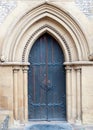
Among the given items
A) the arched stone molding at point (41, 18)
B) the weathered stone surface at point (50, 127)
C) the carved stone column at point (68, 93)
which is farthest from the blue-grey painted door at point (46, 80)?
the arched stone molding at point (41, 18)

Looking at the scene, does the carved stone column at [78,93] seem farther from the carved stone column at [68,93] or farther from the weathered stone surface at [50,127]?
the weathered stone surface at [50,127]

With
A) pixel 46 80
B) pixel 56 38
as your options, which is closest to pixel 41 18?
pixel 56 38

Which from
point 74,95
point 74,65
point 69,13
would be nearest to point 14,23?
point 69,13

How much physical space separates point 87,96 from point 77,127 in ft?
2.45

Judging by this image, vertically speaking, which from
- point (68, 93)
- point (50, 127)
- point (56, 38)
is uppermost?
point (56, 38)

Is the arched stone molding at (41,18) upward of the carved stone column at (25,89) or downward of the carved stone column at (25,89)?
upward

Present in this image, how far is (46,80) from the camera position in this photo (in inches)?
252

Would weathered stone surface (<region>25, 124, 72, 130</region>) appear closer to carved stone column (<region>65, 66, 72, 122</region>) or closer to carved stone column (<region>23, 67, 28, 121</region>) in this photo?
carved stone column (<region>65, 66, 72, 122</region>)

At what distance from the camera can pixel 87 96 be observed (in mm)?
6043

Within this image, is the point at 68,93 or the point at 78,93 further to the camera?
the point at 68,93

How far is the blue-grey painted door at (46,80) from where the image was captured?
6.40 meters

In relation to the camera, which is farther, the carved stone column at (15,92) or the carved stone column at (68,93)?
the carved stone column at (68,93)

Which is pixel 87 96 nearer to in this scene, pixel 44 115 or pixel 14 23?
pixel 44 115

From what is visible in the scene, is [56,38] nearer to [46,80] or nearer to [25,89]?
[46,80]
